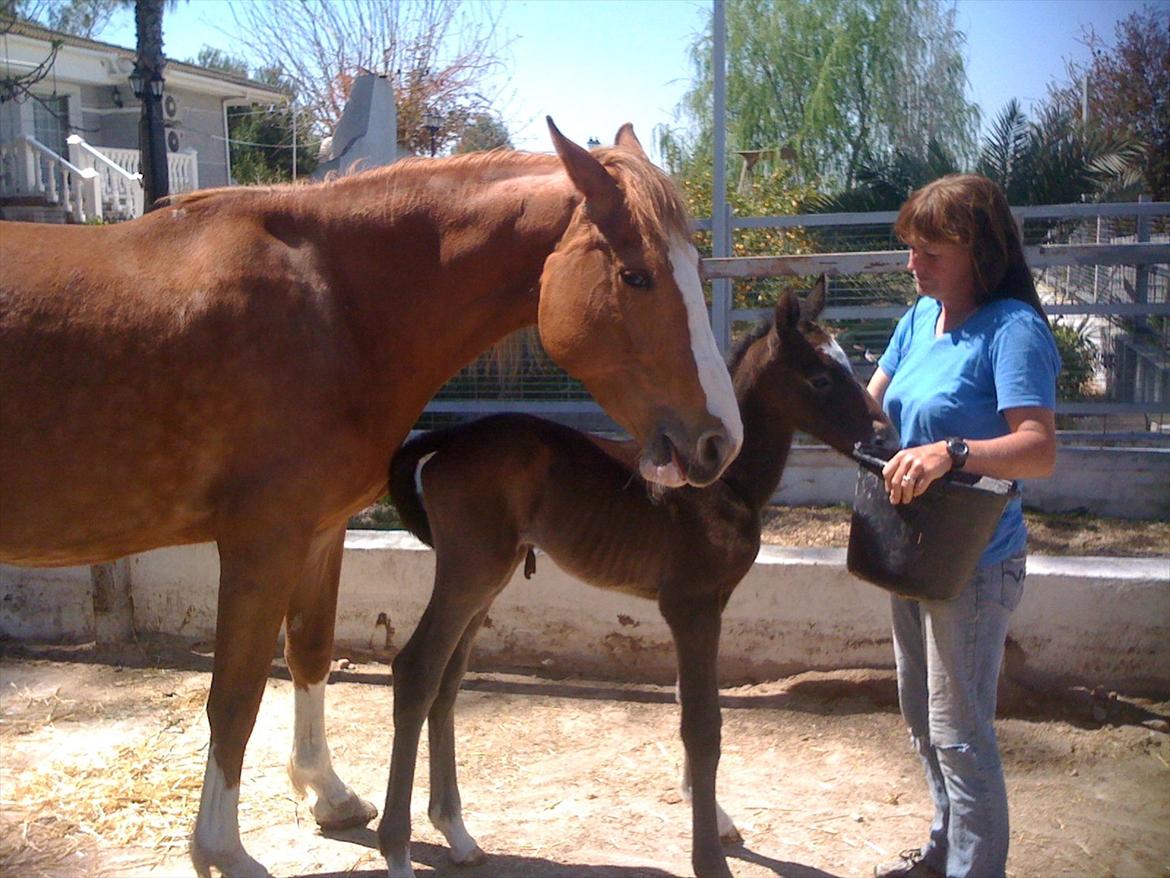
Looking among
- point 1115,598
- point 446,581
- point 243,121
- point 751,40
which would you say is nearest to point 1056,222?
point 1115,598

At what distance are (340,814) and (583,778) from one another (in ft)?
3.01

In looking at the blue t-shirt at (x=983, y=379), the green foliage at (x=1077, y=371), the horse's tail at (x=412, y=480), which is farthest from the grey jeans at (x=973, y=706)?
the green foliage at (x=1077, y=371)

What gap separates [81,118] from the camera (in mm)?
19812

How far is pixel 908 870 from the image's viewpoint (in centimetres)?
316

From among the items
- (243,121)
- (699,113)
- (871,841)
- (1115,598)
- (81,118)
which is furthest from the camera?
(243,121)

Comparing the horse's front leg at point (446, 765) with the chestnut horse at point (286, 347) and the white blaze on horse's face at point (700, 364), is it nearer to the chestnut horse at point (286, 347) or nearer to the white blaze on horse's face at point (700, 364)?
the chestnut horse at point (286, 347)

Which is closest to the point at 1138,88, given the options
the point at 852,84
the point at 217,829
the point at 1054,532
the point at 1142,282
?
the point at 852,84

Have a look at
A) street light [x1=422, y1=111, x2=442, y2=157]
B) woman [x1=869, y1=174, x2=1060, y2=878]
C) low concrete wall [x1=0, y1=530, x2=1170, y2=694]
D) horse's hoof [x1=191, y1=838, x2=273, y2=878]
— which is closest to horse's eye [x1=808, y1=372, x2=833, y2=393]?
woman [x1=869, y1=174, x2=1060, y2=878]

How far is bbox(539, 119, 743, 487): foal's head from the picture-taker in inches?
101

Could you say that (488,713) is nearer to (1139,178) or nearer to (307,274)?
(307,274)

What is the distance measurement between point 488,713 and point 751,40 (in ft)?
67.8

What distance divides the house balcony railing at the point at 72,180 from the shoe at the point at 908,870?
15.5m

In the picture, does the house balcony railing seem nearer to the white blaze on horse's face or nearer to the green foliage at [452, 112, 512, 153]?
the green foliage at [452, 112, 512, 153]

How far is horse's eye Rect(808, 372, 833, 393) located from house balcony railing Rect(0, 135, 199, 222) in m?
15.0
